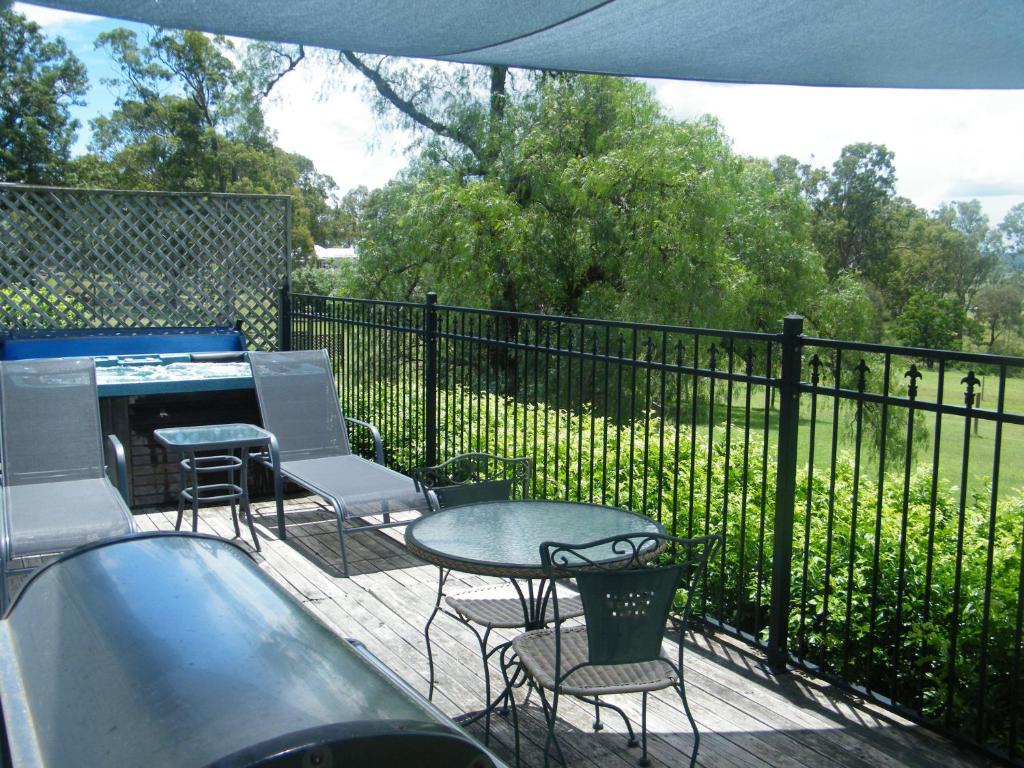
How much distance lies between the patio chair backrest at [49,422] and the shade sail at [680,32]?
2.59 metres

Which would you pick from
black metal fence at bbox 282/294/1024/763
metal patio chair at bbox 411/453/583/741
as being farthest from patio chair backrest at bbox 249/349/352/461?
metal patio chair at bbox 411/453/583/741

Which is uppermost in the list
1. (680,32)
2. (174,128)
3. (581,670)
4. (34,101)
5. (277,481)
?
(34,101)

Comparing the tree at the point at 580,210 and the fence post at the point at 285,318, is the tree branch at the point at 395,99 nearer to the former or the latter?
the tree at the point at 580,210

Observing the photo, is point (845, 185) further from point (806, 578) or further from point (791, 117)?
point (806, 578)

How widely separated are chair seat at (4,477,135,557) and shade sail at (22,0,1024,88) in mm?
1949

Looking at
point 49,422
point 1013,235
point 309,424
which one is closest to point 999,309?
point 1013,235

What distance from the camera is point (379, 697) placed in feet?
3.75

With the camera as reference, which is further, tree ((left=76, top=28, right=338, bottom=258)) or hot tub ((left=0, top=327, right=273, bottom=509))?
tree ((left=76, top=28, right=338, bottom=258))

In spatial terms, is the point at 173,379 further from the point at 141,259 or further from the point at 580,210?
the point at 580,210

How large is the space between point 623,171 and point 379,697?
12.9m

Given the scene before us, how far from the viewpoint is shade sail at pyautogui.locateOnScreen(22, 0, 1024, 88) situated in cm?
292

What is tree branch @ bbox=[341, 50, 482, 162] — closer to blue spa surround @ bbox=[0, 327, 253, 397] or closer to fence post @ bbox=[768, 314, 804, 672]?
blue spa surround @ bbox=[0, 327, 253, 397]

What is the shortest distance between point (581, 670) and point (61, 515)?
8.83 ft

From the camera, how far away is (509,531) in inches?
121
